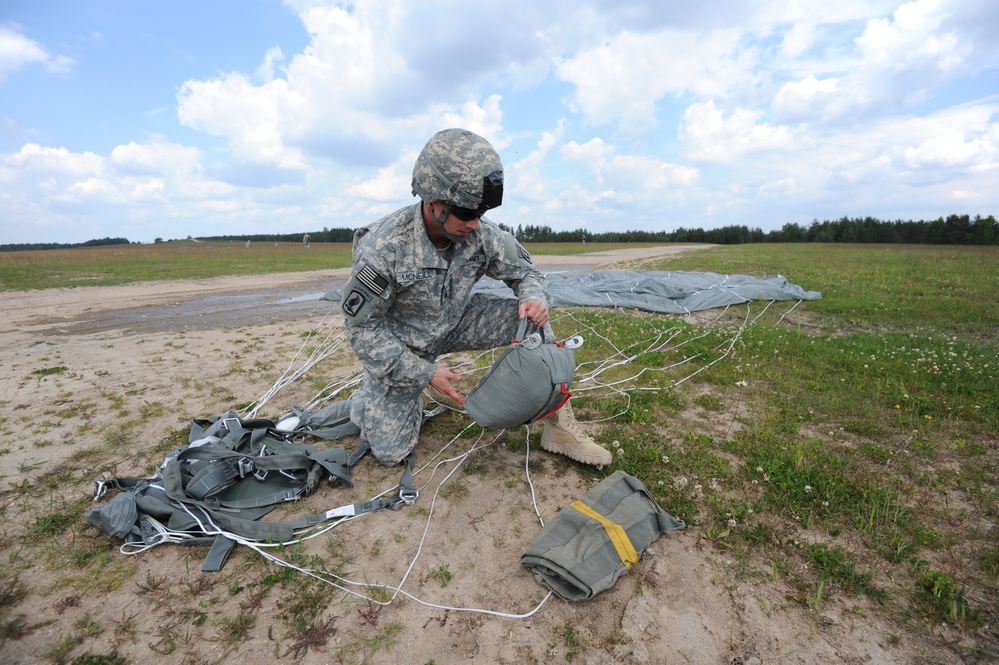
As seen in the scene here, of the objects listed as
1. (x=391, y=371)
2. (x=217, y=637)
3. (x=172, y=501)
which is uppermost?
(x=391, y=371)

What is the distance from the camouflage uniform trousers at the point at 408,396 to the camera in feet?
10.4

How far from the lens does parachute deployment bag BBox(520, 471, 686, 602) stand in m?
2.05

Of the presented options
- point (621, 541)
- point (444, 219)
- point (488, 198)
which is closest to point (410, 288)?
point (444, 219)

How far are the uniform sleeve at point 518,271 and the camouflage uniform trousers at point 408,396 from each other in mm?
196

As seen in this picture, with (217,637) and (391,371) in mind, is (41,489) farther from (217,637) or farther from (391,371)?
(391,371)

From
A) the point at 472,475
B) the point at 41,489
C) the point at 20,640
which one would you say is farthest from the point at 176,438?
the point at 472,475

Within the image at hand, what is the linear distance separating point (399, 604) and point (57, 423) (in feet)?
12.1

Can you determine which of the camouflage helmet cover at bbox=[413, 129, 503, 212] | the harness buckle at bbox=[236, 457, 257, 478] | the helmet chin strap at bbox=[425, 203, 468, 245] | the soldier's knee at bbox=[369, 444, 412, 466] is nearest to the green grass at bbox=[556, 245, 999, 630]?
the soldier's knee at bbox=[369, 444, 412, 466]

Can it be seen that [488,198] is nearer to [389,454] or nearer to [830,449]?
[389,454]

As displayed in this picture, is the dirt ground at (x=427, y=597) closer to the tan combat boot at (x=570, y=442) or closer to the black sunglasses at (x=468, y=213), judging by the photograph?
the tan combat boot at (x=570, y=442)

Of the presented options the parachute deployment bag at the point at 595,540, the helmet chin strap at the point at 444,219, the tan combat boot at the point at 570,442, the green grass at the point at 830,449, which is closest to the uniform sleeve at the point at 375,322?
the helmet chin strap at the point at 444,219

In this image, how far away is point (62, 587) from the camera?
2.16m

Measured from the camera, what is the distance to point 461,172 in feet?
8.72

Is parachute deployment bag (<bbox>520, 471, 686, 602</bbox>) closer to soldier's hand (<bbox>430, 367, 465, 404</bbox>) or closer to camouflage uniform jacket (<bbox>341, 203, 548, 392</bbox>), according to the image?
soldier's hand (<bbox>430, 367, 465, 404</bbox>)
